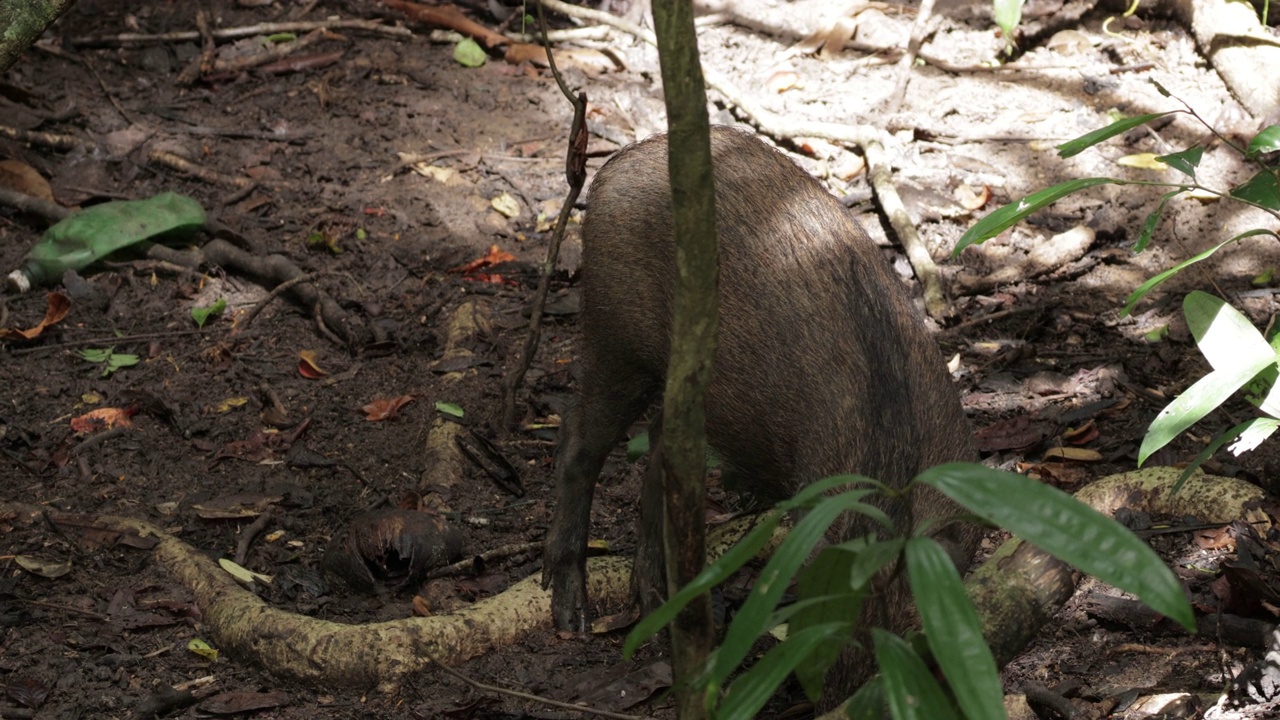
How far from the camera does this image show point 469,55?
781 centimetres

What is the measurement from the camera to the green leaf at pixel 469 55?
7.79 m

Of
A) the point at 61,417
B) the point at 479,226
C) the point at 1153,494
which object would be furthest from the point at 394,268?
the point at 1153,494

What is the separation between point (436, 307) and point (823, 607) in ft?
13.2

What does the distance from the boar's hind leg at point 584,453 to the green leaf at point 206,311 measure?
2049mm

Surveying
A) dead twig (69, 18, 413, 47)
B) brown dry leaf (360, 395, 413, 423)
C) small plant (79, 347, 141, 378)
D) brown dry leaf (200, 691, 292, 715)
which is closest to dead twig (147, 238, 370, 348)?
→ brown dry leaf (360, 395, 413, 423)

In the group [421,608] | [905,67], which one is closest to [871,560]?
[421,608]

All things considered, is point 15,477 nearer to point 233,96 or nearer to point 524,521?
point 524,521

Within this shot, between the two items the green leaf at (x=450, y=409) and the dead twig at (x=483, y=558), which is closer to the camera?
the dead twig at (x=483, y=558)

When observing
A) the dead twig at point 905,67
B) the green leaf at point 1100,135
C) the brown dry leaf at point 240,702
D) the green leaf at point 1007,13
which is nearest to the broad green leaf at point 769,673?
the green leaf at point 1100,135

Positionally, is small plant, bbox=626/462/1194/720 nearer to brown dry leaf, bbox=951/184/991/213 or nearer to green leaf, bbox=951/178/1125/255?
green leaf, bbox=951/178/1125/255

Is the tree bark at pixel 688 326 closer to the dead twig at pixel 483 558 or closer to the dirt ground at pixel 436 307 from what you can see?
the dirt ground at pixel 436 307

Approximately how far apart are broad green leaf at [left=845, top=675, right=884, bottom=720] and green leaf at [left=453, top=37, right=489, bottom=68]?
21.3 ft

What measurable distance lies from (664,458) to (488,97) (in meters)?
5.81

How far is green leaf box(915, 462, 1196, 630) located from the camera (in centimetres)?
153
